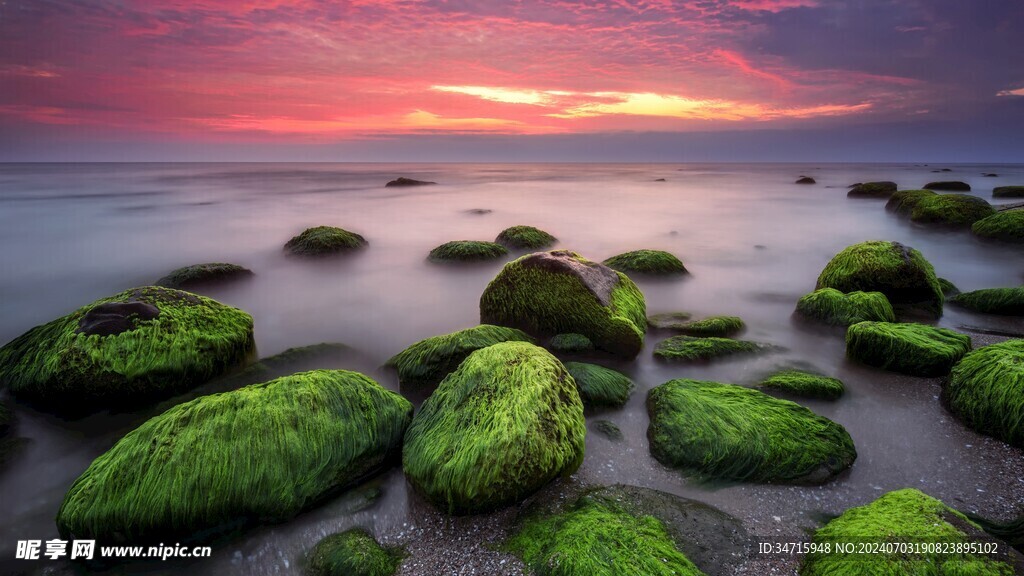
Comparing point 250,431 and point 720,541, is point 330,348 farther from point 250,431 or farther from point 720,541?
point 720,541

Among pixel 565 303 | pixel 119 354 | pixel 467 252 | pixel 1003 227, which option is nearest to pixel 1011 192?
pixel 1003 227

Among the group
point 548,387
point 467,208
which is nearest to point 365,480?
point 548,387

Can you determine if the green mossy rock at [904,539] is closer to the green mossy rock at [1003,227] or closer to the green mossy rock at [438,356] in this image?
the green mossy rock at [438,356]

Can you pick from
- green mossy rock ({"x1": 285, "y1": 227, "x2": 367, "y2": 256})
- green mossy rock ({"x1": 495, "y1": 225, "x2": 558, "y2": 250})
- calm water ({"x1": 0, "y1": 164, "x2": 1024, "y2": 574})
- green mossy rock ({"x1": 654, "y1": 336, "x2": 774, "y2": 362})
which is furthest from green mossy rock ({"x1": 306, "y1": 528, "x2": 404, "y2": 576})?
green mossy rock ({"x1": 495, "y1": 225, "x2": 558, "y2": 250})

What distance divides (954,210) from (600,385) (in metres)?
15.1

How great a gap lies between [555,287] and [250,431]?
3.25 metres

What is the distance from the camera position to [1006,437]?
11.6 feet

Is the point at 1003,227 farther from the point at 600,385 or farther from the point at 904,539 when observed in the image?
the point at 904,539

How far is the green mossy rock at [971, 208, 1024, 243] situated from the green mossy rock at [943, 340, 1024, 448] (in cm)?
1030

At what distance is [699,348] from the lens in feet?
17.3

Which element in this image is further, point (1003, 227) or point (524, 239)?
point (524, 239)

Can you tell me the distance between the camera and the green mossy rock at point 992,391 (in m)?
3.53

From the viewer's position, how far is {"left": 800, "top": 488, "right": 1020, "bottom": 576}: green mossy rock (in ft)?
7.22

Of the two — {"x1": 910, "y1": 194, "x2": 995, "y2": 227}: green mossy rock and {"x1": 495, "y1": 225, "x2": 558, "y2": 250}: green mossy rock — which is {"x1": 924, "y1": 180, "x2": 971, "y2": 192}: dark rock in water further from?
{"x1": 495, "y1": 225, "x2": 558, "y2": 250}: green mossy rock
